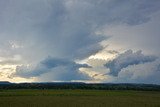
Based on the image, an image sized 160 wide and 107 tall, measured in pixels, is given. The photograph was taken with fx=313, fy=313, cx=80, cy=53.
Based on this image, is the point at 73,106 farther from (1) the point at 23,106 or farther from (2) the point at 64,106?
(1) the point at 23,106

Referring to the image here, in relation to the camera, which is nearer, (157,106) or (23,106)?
(23,106)

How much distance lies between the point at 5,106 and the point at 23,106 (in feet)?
10.3

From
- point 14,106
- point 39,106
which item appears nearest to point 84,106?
point 39,106

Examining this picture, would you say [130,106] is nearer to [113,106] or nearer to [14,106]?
[113,106]

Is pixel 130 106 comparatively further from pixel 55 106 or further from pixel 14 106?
pixel 14 106

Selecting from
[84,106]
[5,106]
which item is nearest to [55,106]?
[84,106]

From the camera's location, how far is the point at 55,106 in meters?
56.4

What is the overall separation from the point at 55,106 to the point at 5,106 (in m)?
8.79

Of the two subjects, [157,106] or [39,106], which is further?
[157,106]

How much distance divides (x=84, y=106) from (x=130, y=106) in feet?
27.5

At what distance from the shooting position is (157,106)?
59.5m

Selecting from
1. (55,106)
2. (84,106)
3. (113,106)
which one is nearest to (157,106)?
(113,106)

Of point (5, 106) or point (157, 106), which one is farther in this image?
point (157, 106)

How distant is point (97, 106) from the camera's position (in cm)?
5666
